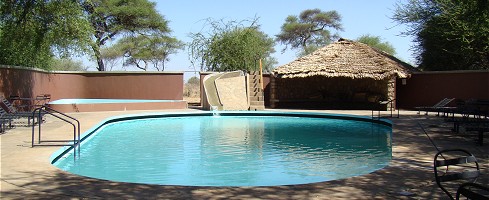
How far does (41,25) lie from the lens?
1314 cm

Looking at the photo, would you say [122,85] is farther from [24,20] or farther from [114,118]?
[24,20]

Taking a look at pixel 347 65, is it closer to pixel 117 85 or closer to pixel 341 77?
pixel 341 77

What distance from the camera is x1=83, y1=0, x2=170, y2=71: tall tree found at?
2903 cm

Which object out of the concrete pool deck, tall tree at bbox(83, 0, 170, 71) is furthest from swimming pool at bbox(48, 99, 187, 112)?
tall tree at bbox(83, 0, 170, 71)

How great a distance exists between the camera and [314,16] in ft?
135

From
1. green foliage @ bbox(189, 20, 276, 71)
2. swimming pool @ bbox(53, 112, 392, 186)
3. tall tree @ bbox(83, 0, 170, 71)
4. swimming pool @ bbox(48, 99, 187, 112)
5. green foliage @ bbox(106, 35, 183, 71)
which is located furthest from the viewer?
green foliage @ bbox(106, 35, 183, 71)

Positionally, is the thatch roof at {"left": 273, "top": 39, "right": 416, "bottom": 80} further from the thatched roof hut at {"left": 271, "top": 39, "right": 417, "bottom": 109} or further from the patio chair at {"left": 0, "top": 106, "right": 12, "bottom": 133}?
the patio chair at {"left": 0, "top": 106, "right": 12, "bottom": 133}

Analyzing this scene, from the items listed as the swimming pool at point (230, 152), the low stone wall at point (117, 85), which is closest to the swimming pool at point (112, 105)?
the low stone wall at point (117, 85)

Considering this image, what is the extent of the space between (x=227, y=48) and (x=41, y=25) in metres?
11.9

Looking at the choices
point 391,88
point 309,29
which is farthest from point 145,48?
point 391,88

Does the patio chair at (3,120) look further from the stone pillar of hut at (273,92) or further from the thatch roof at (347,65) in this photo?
the stone pillar of hut at (273,92)

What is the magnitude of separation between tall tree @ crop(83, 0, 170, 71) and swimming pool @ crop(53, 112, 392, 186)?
15524 millimetres

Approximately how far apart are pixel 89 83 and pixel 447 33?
52.4ft

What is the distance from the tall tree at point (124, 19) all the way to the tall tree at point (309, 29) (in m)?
13.9
